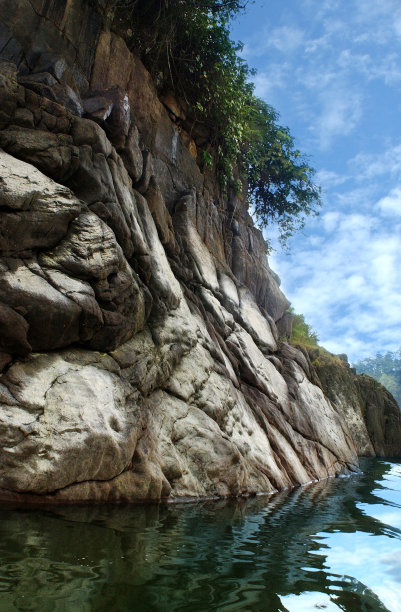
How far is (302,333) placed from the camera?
20250mm

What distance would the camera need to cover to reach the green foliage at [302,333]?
1911cm

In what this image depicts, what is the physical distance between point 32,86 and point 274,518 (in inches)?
312

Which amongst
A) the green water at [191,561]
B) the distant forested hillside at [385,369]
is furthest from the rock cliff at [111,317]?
the distant forested hillside at [385,369]

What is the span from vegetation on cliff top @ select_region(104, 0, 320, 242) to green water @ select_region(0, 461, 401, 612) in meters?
11.2

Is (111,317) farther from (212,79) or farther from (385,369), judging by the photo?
(385,369)

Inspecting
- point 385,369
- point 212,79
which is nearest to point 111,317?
point 212,79

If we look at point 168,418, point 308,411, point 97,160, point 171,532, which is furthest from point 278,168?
point 171,532

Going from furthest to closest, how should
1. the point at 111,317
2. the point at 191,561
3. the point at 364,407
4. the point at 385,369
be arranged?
the point at 385,369 < the point at 364,407 < the point at 111,317 < the point at 191,561

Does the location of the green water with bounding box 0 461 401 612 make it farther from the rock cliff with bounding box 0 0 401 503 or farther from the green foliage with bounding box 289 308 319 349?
the green foliage with bounding box 289 308 319 349

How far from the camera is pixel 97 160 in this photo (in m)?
8.08

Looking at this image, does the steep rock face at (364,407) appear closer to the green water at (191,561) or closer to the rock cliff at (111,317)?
the rock cliff at (111,317)

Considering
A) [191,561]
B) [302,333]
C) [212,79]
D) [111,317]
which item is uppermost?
[212,79]

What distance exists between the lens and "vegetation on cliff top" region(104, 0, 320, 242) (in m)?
12.1

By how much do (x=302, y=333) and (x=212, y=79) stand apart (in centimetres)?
1103
